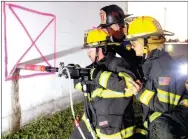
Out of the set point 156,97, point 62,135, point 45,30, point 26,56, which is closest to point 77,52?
point 45,30

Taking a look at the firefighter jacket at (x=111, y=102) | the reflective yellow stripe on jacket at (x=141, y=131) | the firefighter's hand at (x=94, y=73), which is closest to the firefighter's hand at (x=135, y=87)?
the firefighter jacket at (x=111, y=102)

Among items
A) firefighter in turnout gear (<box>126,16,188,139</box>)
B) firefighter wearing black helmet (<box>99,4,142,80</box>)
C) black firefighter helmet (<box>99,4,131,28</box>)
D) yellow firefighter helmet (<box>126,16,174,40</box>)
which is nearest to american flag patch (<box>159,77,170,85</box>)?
firefighter in turnout gear (<box>126,16,188,139</box>)

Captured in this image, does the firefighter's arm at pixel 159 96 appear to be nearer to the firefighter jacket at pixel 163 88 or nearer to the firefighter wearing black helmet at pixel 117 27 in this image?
the firefighter jacket at pixel 163 88

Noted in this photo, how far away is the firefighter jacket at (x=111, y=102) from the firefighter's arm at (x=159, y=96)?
240 millimetres

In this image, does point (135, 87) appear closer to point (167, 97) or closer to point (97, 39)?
point (167, 97)

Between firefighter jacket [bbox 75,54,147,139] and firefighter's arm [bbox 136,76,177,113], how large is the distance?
0.24m

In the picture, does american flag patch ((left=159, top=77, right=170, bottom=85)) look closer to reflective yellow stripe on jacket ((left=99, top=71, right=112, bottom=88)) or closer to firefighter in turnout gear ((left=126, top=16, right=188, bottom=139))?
firefighter in turnout gear ((left=126, top=16, right=188, bottom=139))

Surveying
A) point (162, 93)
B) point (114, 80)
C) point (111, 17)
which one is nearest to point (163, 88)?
point (162, 93)

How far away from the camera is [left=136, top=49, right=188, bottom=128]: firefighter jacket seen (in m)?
2.24

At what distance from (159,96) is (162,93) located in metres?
0.04

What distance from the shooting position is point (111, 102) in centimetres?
266

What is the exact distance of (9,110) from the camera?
Answer: 14.5ft

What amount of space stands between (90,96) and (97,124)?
0.98 ft

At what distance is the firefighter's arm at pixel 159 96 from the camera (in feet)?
7.32
